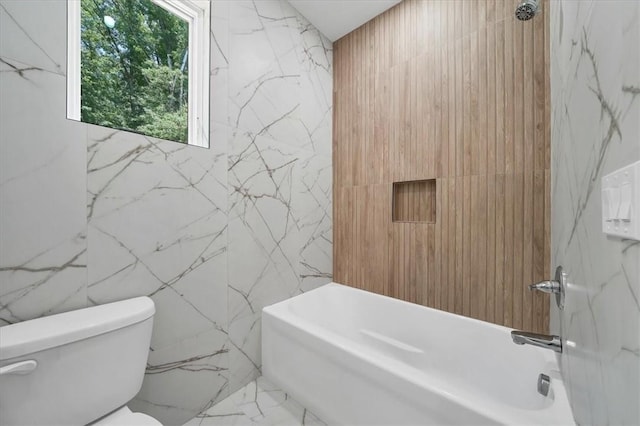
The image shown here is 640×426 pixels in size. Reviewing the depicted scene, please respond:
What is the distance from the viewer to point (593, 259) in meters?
0.65

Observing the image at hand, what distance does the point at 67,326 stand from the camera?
37.4 inches

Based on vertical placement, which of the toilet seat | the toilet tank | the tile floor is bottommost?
the tile floor

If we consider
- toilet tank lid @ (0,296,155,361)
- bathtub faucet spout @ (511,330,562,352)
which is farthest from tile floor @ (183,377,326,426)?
bathtub faucet spout @ (511,330,562,352)

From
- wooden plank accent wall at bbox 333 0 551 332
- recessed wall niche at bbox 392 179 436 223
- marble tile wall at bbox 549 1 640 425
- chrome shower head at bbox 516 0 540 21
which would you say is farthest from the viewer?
recessed wall niche at bbox 392 179 436 223

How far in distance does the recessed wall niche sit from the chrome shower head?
966 millimetres

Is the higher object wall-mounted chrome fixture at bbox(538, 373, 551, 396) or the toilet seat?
wall-mounted chrome fixture at bbox(538, 373, 551, 396)

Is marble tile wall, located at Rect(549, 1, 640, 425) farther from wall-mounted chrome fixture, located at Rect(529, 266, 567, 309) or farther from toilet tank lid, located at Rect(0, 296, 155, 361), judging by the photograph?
toilet tank lid, located at Rect(0, 296, 155, 361)

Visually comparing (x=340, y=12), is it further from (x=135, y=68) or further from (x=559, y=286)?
(x=559, y=286)

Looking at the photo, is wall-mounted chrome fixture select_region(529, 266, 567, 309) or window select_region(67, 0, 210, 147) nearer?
wall-mounted chrome fixture select_region(529, 266, 567, 309)

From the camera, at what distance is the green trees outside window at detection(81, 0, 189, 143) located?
1.23 m

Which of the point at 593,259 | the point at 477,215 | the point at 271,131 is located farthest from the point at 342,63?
the point at 593,259

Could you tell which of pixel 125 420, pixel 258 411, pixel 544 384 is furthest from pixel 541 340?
pixel 125 420

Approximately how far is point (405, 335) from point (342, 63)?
2319 millimetres

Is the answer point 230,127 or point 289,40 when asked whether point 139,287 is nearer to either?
point 230,127
